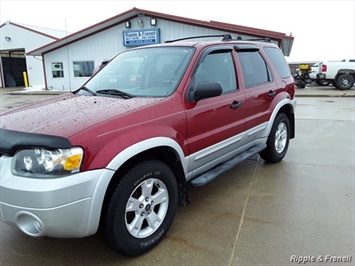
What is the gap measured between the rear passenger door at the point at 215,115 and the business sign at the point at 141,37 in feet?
50.1

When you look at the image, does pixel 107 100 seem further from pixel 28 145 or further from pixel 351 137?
pixel 351 137

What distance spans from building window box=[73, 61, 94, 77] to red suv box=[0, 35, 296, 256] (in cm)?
1790

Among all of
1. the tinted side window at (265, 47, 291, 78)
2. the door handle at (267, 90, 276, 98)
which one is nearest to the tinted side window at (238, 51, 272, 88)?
the door handle at (267, 90, 276, 98)

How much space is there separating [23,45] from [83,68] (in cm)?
972

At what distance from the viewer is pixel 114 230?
2312 millimetres

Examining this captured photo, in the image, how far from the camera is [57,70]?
22.2 m

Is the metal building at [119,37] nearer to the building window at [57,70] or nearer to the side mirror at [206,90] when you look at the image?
the building window at [57,70]

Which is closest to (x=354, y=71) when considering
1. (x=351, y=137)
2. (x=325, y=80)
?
(x=325, y=80)

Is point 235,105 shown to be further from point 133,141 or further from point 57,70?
point 57,70

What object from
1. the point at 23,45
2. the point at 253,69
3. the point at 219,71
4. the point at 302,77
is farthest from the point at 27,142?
the point at 23,45

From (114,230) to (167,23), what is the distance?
17.3 m

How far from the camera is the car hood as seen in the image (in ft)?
7.25

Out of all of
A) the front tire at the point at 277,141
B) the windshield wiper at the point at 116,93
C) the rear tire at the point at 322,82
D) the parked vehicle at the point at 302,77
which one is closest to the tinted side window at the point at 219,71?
the windshield wiper at the point at 116,93

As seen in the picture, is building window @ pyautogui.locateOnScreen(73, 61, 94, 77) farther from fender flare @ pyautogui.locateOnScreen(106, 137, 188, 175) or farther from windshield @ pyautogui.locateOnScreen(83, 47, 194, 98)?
fender flare @ pyautogui.locateOnScreen(106, 137, 188, 175)
